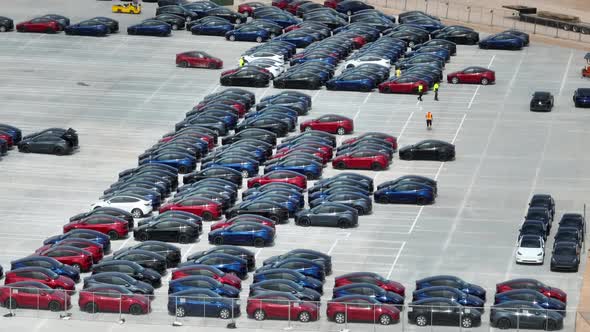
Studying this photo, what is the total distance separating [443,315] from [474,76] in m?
47.1

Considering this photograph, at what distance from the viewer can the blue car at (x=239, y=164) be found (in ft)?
336

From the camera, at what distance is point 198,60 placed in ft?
417

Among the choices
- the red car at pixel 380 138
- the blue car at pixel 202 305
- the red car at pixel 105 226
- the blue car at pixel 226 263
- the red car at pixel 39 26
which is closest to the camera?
the blue car at pixel 202 305

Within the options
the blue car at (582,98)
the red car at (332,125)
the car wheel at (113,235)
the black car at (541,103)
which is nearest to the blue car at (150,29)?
the red car at (332,125)

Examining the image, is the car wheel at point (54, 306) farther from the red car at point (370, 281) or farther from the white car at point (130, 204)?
the white car at point (130, 204)

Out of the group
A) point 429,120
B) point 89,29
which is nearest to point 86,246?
point 429,120

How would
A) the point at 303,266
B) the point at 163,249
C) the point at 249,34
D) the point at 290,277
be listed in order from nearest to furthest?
the point at 290,277 < the point at 303,266 < the point at 163,249 < the point at 249,34

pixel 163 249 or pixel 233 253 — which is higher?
pixel 233 253

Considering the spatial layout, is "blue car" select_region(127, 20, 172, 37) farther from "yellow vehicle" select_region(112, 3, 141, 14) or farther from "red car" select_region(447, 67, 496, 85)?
"red car" select_region(447, 67, 496, 85)

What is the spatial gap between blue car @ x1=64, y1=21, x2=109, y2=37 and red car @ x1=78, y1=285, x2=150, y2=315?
57984mm

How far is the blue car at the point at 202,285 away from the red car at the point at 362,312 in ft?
16.7

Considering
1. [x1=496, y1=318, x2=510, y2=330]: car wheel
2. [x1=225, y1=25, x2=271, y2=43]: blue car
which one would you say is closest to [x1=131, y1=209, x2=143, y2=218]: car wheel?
[x1=496, y1=318, x2=510, y2=330]: car wheel

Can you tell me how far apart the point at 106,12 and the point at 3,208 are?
161ft

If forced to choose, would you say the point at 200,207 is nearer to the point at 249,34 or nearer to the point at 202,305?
the point at 202,305
